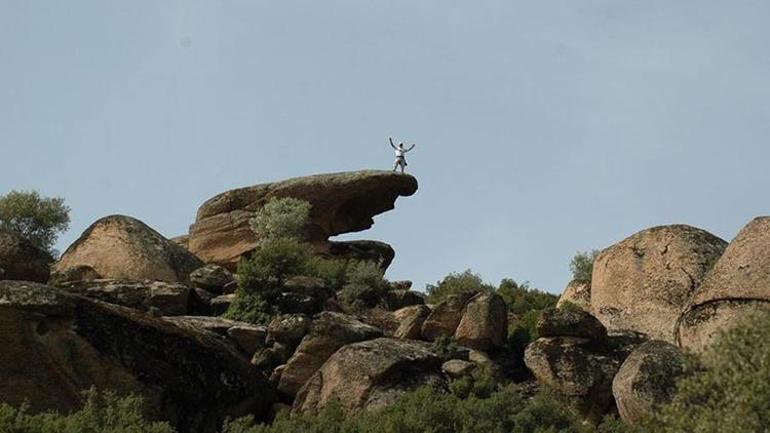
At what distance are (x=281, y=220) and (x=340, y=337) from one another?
1880 cm

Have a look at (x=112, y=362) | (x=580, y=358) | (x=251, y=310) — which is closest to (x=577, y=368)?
(x=580, y=358)

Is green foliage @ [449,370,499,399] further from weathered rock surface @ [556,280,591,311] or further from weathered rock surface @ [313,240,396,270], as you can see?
weathered rock surface @ [313,240,396,270]

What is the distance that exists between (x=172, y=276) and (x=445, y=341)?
A: 1288 centimetres

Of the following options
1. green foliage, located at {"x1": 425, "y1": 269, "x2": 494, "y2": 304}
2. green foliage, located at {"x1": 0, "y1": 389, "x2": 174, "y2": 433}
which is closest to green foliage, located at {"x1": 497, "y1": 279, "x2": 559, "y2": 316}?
green foliage, located at {"x1": 425, "y1": 269, "x2": 494, "y2": 304}

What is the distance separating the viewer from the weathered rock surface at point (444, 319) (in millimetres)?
35625

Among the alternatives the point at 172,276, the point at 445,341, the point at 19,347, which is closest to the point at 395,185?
the point at 172,276

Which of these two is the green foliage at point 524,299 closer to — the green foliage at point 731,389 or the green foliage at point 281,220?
the green foliage at point 281,220

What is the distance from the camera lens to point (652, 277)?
3750cm

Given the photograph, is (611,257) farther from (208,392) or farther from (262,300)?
(208,392)

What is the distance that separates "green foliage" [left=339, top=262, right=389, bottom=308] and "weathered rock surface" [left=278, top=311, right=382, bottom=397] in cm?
691

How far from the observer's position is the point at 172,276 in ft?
145

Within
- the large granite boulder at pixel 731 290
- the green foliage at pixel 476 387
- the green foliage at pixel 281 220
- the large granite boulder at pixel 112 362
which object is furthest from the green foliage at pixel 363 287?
the large granite boulder at pixel 731 290

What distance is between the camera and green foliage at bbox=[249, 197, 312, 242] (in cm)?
5253

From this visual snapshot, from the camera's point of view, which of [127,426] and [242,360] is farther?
[242,360]
